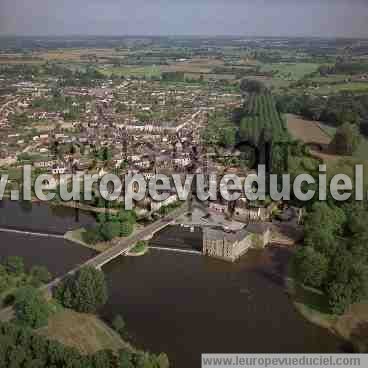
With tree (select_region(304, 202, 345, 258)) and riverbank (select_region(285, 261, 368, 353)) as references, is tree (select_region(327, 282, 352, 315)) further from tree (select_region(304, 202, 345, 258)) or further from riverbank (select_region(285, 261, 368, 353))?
tree (select_region(304, 202, 345, 258))

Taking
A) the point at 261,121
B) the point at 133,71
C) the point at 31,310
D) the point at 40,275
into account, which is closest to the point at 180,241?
the point at 40,275

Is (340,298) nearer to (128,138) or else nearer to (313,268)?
(313,268)

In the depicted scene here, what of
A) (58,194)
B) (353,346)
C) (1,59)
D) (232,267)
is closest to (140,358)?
(353,346)

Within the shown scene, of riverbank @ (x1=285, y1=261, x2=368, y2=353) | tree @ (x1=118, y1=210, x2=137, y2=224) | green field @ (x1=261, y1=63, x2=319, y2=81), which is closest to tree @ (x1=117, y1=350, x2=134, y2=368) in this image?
riverbank @ (x1=285, y1=261, x2=368, y2=353)

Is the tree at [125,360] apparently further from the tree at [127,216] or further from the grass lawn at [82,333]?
the tree at [127,216]

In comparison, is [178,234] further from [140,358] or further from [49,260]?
[140,358]
